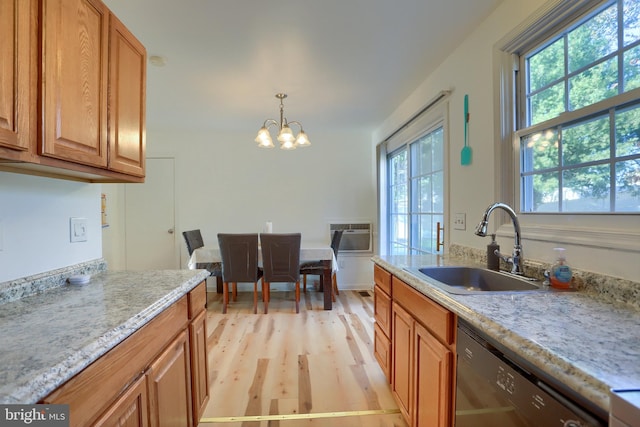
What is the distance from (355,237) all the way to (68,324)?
11.9 ft

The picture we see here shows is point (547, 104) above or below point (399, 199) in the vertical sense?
above

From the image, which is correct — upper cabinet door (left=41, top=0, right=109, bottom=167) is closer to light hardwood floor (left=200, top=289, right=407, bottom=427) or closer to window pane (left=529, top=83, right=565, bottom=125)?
light hardwood floor (left=200, top=289, right=407, bottom=427)

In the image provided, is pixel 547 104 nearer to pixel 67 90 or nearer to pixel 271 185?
pixel 67 90

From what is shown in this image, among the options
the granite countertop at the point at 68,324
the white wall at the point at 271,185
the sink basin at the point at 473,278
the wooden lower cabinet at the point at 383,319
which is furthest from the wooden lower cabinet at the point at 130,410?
the white wall at the point at 271,185

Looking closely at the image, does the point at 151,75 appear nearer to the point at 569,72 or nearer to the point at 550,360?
the point at 569,72

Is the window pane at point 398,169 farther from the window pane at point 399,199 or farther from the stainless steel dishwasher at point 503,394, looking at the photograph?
the stainless steel dishwasher at point 503,394

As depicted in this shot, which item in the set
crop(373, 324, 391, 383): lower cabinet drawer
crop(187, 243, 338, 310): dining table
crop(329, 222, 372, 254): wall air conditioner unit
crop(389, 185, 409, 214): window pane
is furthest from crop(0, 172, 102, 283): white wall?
crop(329, 222, 372, 254): wall air conditioner unit

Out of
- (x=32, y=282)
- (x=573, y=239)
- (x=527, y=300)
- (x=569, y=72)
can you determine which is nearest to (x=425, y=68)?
(x=569, y=72)

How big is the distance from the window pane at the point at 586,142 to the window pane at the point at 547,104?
0.13m

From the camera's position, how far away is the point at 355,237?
424 cm

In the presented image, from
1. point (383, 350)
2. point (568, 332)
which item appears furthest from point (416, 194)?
point (568, 332)

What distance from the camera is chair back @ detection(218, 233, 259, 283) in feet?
10.3

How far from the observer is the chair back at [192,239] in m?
3.45

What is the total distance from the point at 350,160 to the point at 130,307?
12.0 ft
